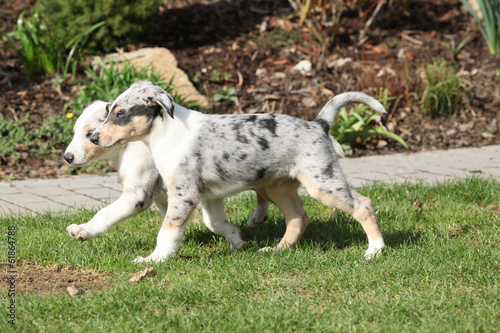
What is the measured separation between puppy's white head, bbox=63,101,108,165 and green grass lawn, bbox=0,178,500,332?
1.94ft

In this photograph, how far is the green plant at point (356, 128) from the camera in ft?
26.1

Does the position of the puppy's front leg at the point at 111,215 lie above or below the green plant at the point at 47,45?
above

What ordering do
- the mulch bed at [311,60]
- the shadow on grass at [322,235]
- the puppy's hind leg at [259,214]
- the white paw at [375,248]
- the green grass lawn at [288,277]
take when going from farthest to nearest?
the mulch bed at [311,60]
the puppy's hind leg at [259,214]
the shadow on grass at [322,235]
the white paw at [375,248]
the green grass lawn at [288,277]

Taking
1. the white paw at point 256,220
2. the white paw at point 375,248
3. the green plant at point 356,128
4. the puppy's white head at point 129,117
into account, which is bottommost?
the green plant at point 356,128

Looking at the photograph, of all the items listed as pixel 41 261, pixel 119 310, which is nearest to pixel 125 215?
pixel 41 261

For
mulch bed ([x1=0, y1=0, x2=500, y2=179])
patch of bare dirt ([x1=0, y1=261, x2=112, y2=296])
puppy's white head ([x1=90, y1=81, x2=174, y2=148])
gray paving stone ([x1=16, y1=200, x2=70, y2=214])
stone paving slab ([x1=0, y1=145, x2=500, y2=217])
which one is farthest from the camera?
mulch bed ([x1=0, y1=0, x2=500, y2=179])

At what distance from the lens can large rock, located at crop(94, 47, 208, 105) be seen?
8.66m

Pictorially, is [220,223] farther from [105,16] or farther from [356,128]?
[105,16]

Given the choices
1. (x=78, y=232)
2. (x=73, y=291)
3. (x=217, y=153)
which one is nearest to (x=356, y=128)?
(x=217, y=153)

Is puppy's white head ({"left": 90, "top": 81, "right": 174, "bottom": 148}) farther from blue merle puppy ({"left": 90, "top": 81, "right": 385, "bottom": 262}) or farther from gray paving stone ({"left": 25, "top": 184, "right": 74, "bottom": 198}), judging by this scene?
gray paving stone ({"left": 25, "top": 184, "right": 74, "bottom": 198})

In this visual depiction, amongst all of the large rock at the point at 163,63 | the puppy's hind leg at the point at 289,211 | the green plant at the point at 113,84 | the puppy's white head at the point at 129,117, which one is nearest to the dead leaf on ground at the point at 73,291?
the puppy's white head at the point at 129,117

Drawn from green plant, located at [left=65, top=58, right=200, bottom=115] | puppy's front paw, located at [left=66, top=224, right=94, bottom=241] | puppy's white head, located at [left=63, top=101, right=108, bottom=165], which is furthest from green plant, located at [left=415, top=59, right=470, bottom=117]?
puppy's front paw, located at [left=66, top=224, right=94, bottom=241]

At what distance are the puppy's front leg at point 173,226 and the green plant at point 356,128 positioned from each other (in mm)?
4209

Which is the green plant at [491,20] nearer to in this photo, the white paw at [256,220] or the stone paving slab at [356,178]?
the stone paving slab at [356,178]
